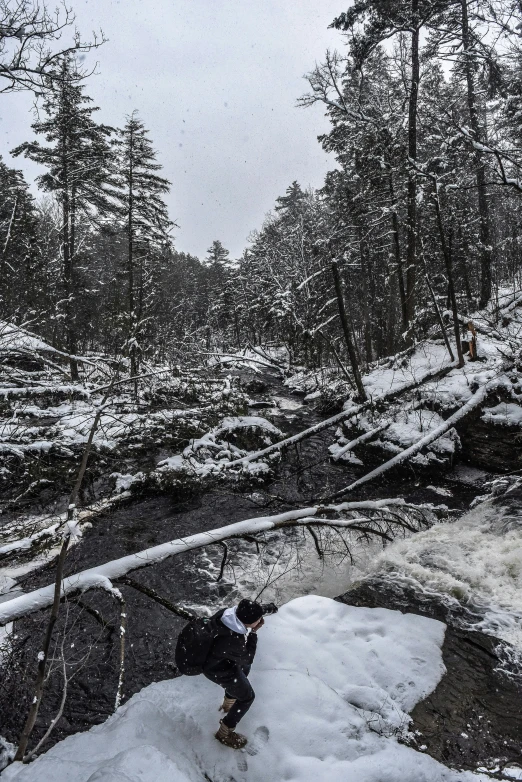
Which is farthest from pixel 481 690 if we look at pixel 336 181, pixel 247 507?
pixel 336 181

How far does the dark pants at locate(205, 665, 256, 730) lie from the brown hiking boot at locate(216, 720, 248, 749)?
1.6 inches

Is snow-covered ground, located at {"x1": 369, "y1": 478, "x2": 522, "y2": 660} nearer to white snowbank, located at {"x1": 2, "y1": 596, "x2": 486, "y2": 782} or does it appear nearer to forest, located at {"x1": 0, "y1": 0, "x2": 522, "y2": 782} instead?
forest, located at {"x1": 0, "y1": 0, "x2": 522, "y2": 782}

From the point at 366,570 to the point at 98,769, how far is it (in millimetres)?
4508

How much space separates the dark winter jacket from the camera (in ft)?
10.8

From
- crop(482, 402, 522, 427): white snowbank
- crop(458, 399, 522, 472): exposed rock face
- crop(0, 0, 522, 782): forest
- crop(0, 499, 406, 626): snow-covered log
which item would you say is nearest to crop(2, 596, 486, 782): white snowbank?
crop(0, 0, 522, 782): forest

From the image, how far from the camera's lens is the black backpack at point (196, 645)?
334 cm

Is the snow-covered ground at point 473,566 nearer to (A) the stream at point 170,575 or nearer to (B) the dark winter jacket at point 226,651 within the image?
(A) the stream at point 170,575

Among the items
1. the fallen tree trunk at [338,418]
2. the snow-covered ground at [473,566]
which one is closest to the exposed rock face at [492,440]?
the fallen tree trunk at [338,418]

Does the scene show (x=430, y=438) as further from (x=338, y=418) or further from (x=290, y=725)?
(x=290, y=725)

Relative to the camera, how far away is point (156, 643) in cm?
517

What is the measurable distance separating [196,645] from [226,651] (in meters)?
0.27

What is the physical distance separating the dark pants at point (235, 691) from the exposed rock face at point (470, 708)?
5.35 ft

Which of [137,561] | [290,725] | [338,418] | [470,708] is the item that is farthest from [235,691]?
[338,418]

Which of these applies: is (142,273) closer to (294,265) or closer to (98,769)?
(294,265)
